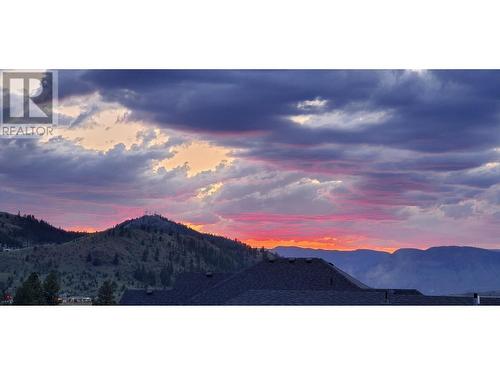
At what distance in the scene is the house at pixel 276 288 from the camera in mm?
80188

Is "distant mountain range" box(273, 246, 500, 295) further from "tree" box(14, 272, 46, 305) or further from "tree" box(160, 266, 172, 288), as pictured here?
"tree" box(160, 266, 172, 288)

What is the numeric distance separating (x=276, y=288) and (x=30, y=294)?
4411 centimetres

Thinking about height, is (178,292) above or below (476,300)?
above

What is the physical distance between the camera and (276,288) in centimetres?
8912

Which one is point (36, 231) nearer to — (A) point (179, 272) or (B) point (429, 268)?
(A) point (179, 272)

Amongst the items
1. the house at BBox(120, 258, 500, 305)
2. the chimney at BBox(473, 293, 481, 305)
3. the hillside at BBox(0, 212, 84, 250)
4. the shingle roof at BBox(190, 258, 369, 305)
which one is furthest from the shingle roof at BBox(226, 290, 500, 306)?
the hillside at BBox(0, 212, 84, 250)

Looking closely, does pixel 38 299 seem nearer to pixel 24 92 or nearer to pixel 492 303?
pixel 24 92

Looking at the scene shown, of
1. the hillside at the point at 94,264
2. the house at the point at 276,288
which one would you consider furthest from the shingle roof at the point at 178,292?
the hillside at the point at 94,264

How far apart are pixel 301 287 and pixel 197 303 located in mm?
11383

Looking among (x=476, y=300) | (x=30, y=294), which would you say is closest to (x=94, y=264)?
(x=30, y=294)

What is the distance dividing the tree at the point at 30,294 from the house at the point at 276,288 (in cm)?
2545

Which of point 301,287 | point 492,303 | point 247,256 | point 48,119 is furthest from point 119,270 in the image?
point 492,303

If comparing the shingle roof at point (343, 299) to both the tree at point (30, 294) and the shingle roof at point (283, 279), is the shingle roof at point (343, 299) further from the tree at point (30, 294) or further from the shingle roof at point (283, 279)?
the tree at point (30, 294)

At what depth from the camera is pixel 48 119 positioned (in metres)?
98.6
